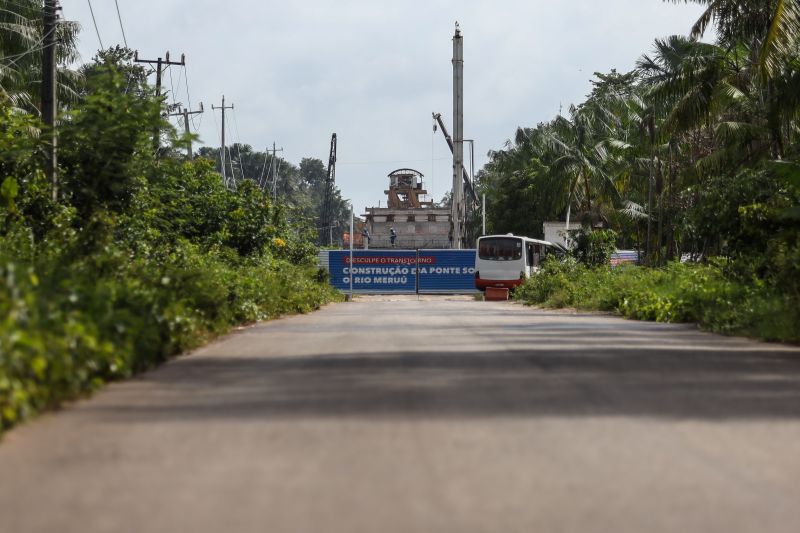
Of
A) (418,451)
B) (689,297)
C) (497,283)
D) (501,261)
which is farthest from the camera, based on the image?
(501,261)

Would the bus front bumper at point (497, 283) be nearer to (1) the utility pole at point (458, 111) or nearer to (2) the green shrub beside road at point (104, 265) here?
(1) the utility pole at point (458, 111)

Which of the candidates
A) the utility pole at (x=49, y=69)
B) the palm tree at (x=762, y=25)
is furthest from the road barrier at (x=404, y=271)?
the utility pole at (x=49, y=69)

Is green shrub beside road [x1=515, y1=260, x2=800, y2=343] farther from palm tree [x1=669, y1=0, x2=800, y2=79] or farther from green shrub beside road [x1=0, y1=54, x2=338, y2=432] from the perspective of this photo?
green shrub beside road [x1=0, y1=54, x2=338, y2=432]

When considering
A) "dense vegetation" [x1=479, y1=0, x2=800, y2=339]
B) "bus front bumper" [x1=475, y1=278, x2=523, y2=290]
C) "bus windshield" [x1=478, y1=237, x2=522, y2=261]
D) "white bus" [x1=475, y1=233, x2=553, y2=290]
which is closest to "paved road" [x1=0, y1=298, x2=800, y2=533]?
"dense vegetation" [x1=479, y1=0, x2=800, y2=339]

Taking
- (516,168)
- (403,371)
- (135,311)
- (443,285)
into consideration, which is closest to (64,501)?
(403,371)

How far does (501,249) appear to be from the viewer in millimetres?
58656

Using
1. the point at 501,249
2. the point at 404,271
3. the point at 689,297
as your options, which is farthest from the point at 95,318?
the point at 404,271

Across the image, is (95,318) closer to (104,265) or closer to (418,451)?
(104,265)

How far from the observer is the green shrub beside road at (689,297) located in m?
18.3

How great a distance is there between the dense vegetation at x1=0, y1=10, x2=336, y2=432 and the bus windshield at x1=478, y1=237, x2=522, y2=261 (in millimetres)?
24683

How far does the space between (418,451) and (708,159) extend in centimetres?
3570

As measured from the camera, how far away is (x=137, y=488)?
5.89 m

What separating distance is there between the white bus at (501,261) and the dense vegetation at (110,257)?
24488mm

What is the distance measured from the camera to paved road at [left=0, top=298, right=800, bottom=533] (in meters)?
5.34
